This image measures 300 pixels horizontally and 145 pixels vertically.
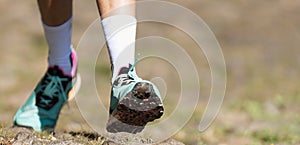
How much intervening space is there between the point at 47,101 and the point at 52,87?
0.09 m

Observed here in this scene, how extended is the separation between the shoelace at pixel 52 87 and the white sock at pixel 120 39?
2.81ft

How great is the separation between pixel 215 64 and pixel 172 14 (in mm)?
2262

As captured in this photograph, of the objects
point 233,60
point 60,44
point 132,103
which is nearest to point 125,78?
point 132,103

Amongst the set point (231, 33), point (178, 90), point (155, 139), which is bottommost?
point (155, 139)

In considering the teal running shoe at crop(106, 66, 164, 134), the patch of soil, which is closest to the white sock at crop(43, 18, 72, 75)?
the patch of soil

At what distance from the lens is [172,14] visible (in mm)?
12594

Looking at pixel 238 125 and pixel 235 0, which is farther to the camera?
pixel 235 0

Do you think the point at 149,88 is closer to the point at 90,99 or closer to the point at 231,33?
the point at 90,99

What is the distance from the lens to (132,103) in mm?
2955

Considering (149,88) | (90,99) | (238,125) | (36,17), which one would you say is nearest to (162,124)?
(238,125)

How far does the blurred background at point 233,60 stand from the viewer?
6.75 metres

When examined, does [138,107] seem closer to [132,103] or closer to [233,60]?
[132,103]

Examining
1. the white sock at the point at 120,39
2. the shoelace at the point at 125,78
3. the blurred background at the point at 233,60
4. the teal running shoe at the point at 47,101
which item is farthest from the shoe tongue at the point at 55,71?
the blurred background at the point at 233,60

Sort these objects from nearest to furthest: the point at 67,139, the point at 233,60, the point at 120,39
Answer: the point at 120,39 < the point at 67,139 < the point at 233,60
